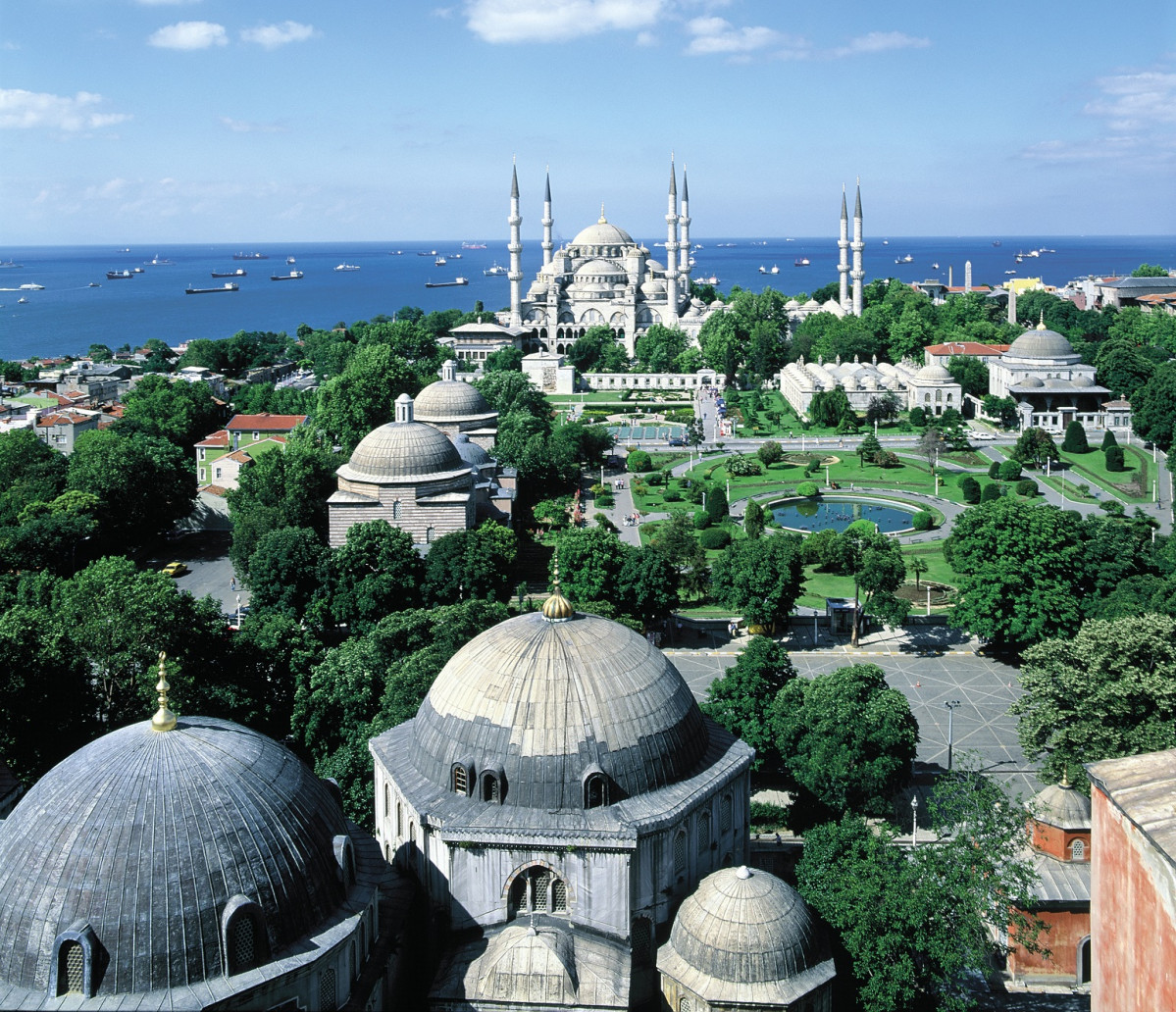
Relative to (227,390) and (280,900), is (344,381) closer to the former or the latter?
(227,390)

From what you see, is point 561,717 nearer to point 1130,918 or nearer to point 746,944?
point 746,944

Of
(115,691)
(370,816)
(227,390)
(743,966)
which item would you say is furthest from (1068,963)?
(227,390)

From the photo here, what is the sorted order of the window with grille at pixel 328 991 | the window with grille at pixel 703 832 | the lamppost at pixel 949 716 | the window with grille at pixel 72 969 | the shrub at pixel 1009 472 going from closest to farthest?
the window with grille at pixel 72 969 → the window with grille at pixel 328 991 → the window with grille at pixel 703 832 → the lamppost at pixel 949 716 → the shrub at pixel 1009 472

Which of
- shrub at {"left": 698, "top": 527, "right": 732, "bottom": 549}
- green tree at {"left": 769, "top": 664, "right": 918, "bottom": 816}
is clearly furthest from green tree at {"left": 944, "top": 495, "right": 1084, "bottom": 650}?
shrub at {"left": 698, "top": 527, "right": 732, "bottom": 549}

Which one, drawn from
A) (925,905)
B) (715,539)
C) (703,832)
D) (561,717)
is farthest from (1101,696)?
(715,539)

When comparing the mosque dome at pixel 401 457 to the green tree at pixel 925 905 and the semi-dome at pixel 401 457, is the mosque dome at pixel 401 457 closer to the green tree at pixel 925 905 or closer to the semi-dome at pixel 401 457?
the semi-dome at pixel 401 457

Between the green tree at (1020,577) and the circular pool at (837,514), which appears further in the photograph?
the circular pool at (837,514)

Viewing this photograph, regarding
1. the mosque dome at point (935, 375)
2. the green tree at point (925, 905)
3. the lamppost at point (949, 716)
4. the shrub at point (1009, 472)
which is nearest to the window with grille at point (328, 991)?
the green tree at point (925, 905)

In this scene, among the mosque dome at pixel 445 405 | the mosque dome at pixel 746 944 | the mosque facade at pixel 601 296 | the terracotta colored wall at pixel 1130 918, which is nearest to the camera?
the terracotta colored wall at pixel 1130 918
